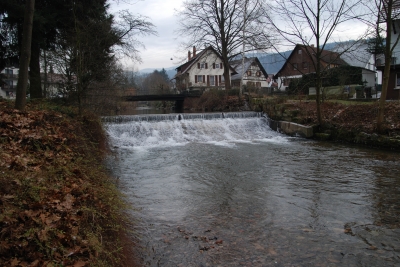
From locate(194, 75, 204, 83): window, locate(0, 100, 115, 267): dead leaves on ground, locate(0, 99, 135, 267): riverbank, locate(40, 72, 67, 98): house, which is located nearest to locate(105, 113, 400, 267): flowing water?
→ locate(0, 99, 135, 267): riverbank

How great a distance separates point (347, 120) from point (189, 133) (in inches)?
327

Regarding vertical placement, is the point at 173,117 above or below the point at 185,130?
above

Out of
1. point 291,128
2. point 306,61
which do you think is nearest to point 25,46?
point 291,128

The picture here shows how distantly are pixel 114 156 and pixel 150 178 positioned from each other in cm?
→ 381

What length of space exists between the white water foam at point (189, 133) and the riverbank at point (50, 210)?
338 inches

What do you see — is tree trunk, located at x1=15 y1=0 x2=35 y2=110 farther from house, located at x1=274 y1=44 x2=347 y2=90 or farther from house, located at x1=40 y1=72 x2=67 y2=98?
house, located at x1=274 y1=44 x2=347 y2=90

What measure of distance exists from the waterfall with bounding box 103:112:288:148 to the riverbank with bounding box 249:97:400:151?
1.49 meters

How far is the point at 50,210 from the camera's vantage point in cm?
337

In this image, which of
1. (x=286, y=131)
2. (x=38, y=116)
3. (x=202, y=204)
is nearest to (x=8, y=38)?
(x=38, y=116)

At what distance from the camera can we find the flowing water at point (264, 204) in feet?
14.0

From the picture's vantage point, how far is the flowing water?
14.0 ft

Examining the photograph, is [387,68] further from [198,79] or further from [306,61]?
[198,79]

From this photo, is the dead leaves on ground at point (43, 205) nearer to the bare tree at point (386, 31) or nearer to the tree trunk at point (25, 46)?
the tree trunk at point (25, 46)

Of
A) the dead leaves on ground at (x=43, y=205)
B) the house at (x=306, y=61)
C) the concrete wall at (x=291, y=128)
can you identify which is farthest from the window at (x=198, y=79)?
the dead leaves on ground at (x=43, y=205)
